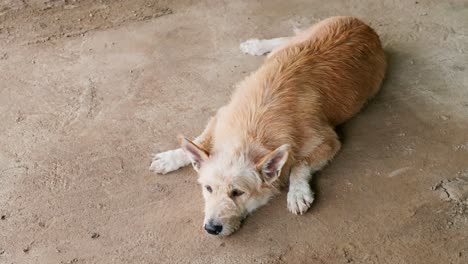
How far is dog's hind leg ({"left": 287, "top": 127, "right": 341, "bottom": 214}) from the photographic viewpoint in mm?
4062

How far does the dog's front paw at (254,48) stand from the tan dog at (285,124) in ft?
1.86

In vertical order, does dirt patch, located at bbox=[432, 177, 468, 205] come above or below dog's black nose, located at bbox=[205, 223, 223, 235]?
below

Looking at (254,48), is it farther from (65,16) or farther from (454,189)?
(454,189)

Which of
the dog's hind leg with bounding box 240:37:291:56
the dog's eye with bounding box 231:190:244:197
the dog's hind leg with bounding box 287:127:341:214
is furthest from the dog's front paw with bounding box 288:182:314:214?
the dog's hind leg with bounding box 240:37:291:56

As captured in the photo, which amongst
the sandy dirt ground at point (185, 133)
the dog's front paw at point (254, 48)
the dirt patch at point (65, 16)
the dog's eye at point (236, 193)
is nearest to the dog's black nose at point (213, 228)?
the sandy dirt ground at point (185, 133)

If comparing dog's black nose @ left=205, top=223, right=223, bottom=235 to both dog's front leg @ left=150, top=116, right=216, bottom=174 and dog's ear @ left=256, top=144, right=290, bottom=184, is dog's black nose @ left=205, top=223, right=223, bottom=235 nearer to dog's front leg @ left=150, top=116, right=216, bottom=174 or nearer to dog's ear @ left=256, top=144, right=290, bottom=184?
dog's ear @ left=256, top=144, right=290, bottom=184

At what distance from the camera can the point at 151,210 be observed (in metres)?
4.17

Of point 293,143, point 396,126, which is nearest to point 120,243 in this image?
point 293,143

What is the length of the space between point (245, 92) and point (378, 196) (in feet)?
4.33

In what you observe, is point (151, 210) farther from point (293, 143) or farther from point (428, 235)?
point (428, 235)

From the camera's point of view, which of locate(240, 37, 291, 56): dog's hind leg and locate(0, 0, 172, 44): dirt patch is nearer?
locate(240, 37, 291, 56): dog's hind leg

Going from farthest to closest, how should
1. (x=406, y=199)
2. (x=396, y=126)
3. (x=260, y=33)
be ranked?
(x=260, y=33), (x=396, y=126), (x=406, y=199)

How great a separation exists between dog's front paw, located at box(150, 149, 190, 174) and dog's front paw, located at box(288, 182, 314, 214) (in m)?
0.91

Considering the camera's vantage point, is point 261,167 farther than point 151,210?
No
